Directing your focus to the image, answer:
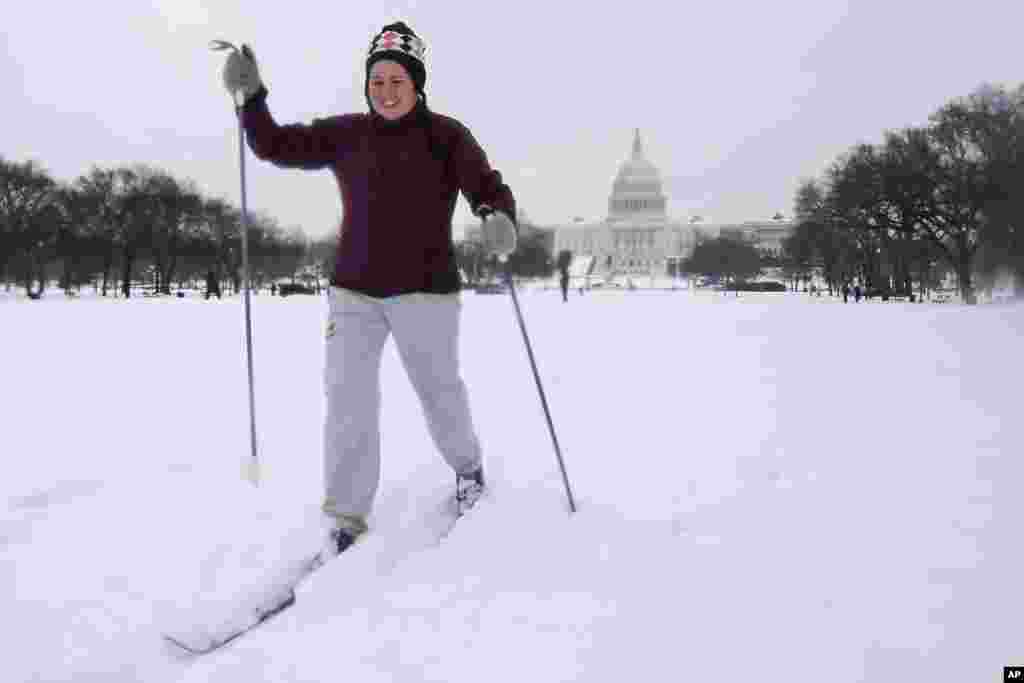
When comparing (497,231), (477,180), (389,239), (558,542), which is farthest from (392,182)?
(558,542)

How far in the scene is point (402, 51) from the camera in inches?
118

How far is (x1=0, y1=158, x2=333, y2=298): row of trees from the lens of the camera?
125 feet

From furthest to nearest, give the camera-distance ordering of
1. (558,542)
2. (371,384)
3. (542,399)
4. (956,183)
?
(956,183) < (542,399) < (371,384) < (558,542)

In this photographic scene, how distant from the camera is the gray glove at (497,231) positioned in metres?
2.97

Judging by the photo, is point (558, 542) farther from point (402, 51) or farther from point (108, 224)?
point (108, 224)

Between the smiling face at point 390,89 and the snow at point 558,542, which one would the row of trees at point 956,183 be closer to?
the snow at point 558,542

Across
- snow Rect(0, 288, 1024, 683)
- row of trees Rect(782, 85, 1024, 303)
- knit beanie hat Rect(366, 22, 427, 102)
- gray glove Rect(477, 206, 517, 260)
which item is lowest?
snow Rect(0, 288, 1024, 683)

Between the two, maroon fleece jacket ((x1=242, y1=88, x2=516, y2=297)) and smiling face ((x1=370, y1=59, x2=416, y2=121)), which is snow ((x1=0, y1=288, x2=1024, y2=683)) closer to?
maroon fleece jacket ((x1=242, y1=88, x2=516, y2=297))

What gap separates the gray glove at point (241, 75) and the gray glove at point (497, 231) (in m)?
1.06

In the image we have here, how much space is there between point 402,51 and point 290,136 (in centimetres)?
58

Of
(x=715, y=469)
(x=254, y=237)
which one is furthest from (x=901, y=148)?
(x=254, y=237)

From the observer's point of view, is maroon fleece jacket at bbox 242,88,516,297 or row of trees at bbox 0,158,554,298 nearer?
maroon fleece jacket at bbox 242,88,516,297

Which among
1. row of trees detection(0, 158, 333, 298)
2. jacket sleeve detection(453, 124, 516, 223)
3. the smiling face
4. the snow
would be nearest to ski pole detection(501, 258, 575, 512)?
the snow

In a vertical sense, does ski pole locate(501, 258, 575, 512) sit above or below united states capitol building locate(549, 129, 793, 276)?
below
